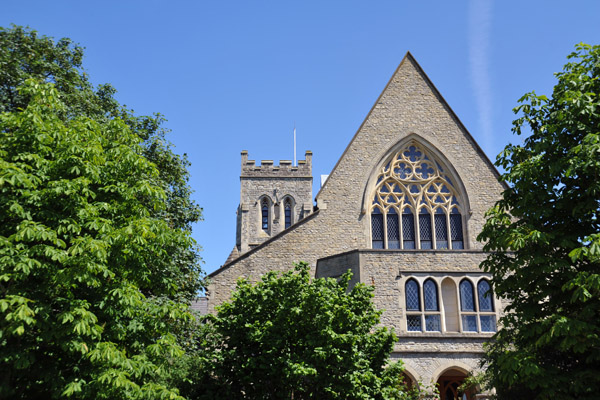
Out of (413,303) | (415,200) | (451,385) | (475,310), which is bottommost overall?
(451,385)

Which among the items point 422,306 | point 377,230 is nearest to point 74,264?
point 422,306

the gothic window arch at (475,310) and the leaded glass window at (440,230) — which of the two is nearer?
the gothic window arch at (475,310)

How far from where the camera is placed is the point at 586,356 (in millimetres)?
12477

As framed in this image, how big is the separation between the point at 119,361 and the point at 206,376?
615 centimetres

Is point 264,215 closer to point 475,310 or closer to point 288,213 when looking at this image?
point 288,213

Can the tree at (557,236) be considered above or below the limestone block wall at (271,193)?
below

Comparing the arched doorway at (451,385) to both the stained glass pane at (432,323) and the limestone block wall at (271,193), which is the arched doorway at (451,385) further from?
the limestone block wall at (271,193)

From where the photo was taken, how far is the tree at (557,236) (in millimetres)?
11625

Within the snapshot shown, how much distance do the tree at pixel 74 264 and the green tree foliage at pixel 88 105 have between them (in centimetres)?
173

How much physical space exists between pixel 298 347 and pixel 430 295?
7.34 m

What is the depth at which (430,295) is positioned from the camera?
2152cm

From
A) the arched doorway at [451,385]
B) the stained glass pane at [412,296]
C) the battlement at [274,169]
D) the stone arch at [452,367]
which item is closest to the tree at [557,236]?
the stone arch at [452,367]

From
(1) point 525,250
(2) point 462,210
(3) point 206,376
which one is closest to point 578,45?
(1) point 525,250

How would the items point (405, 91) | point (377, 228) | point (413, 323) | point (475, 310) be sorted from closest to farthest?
point (413, 323) → point (475, 310) → point (377, 228) → point (405, 91)
